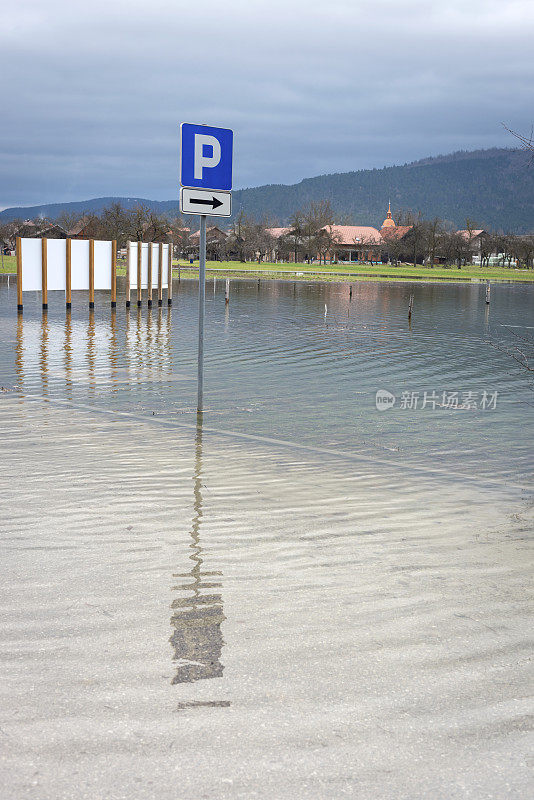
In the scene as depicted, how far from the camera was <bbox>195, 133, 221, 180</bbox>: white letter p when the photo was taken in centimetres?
955

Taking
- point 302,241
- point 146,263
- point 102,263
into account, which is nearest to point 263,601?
point 102,263

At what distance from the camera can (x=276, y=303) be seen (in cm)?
4097

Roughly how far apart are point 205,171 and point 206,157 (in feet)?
0.53

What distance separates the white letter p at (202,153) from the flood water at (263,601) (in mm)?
3123

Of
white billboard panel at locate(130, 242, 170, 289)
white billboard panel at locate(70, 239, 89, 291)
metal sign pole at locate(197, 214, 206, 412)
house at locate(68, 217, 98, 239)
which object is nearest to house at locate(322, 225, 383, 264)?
house at locate(68, 217, 98, 239)

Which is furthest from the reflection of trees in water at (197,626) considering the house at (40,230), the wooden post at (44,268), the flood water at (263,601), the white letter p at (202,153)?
the house at (40,230)

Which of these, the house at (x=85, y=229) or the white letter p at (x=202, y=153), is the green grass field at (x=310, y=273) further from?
the white letter p at (x=202, y=153)

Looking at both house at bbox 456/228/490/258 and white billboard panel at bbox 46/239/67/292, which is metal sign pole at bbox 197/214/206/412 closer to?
white billboard panel at bbox 46/239/67/292

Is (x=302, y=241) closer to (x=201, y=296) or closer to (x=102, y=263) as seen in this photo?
(x=102, y=263)

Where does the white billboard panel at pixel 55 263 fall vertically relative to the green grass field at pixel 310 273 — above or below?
below

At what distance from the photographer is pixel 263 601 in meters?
4.75

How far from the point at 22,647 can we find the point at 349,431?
6594 millimetres

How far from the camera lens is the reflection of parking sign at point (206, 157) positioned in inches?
373

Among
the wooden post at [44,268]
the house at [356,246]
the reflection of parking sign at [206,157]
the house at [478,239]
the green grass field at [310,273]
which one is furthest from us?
the house at [478,239]
